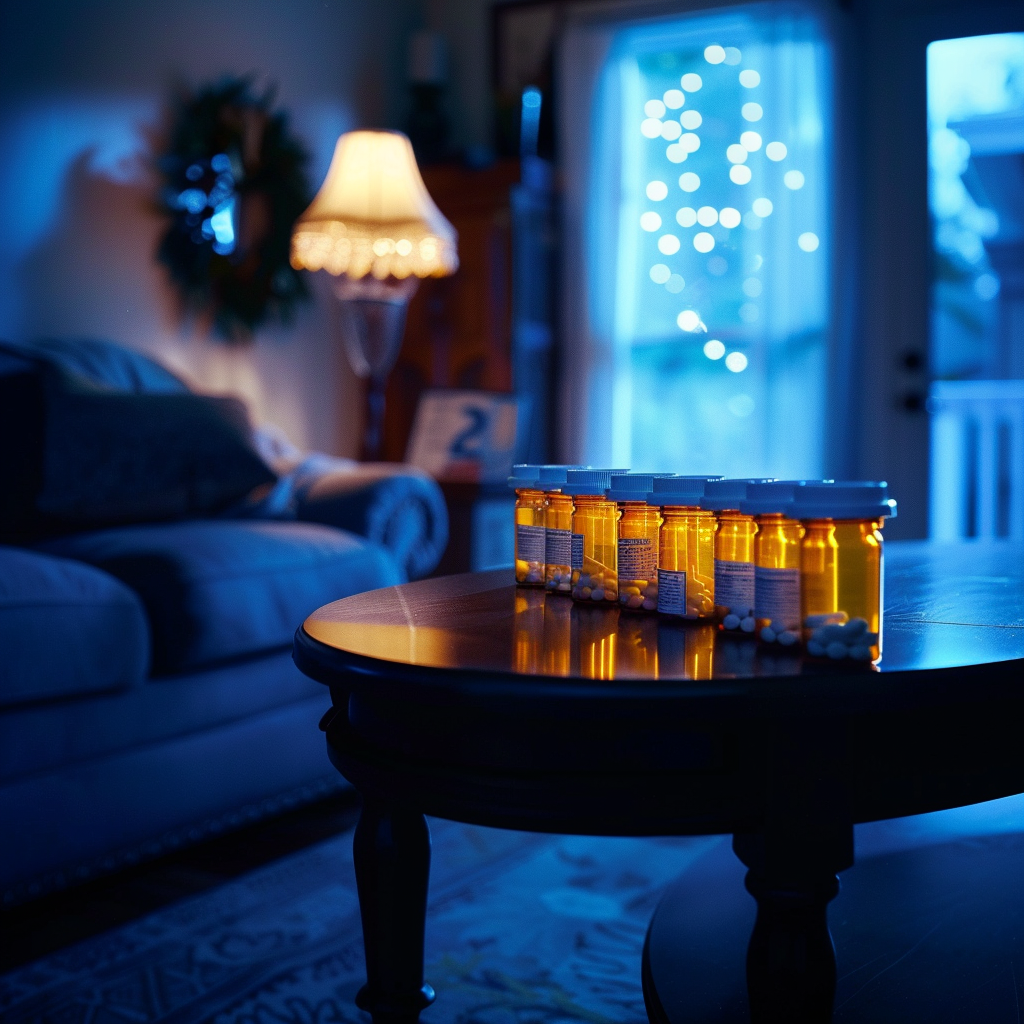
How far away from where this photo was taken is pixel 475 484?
10.5 ft

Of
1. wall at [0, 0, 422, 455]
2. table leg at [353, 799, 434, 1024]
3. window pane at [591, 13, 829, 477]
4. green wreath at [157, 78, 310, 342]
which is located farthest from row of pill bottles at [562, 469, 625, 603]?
window pane at [591, 13, 829, 477]

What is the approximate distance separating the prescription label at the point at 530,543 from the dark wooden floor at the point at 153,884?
78 centimetres

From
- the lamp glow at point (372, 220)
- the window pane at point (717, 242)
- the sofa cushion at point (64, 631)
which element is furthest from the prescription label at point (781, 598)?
the window pane at point (717, 242)

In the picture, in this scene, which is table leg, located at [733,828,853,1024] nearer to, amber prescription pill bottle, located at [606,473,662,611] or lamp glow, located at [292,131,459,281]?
amber prescription pill bottle, located at [606,473,662,611]

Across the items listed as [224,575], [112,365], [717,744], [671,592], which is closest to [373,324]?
[112,365]

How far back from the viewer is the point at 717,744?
0.81m

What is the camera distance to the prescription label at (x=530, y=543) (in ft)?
4.19

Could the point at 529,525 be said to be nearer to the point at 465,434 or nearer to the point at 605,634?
the point at 605,634

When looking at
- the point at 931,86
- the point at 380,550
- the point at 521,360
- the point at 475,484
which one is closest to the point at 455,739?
the point at 380,550

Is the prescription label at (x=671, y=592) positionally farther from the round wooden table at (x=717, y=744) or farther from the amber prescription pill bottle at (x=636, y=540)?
the round wooden table at (x=717, y=744)

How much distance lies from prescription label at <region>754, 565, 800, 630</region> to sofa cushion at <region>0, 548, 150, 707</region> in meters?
1.06

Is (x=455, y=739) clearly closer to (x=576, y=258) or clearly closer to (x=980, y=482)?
(x=576, y=258)

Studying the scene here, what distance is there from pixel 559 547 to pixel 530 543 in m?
0.06

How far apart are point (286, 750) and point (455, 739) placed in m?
1.23
